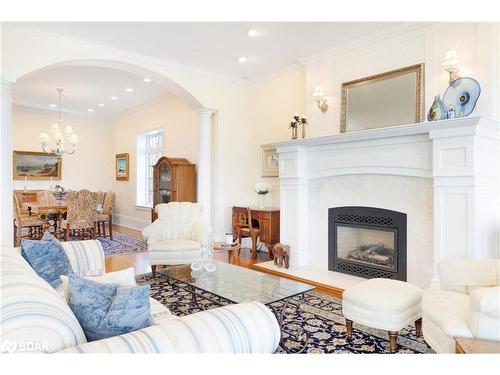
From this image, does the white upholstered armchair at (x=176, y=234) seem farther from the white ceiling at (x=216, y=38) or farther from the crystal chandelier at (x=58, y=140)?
the crystal chandelier at (x=58, y=140)

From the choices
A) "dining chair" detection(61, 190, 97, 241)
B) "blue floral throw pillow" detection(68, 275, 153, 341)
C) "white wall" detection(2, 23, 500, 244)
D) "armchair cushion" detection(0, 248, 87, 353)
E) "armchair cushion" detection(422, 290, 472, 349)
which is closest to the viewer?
"armchair cushion" detection(0, 248, 87, 353)

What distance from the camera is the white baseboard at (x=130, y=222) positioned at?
7.93 m

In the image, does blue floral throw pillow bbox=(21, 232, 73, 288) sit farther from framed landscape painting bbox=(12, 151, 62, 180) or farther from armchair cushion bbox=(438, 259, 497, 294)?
framed landscape painting bbox=(12, 151, 62, 180)

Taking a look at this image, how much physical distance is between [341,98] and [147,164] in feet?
17.8

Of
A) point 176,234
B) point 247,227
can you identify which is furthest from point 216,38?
point 247,227

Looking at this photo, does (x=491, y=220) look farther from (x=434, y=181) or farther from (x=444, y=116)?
(x=444, y=116)

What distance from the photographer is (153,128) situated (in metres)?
7.62

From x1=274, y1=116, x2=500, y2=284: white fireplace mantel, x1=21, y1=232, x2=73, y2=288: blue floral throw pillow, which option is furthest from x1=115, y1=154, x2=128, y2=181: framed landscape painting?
x1=21, y1=232, x2=73, y2=288: blue floral throw pillow

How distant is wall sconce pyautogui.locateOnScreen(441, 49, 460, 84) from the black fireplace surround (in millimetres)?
1466

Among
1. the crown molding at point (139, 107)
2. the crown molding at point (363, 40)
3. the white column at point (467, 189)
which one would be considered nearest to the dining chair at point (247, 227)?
the crown molding at point (363, 40)

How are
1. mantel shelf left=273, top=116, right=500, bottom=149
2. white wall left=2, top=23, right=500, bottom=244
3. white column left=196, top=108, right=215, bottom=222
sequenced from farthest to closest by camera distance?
white column left=196, top=108, right=215, bottom=222
white wall left=2, top=23, right=500, bottom=244
mantel shelf left=273, top=116, right=500, bottom=149

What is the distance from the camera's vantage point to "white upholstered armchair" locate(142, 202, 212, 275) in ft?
12.3

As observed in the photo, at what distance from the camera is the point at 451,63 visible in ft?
10.6
